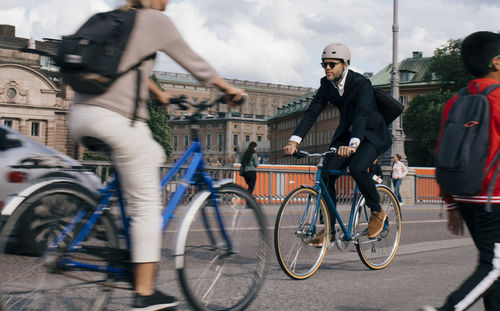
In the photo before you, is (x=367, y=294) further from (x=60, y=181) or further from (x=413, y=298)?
(x=60, y=181)

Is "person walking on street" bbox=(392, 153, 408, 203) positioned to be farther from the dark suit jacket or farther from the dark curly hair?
the dark curly hair

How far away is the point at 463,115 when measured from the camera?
2.93m

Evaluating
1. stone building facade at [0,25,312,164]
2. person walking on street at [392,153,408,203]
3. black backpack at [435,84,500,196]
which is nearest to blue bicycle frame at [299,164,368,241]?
black backpack at [435,84,500,196]

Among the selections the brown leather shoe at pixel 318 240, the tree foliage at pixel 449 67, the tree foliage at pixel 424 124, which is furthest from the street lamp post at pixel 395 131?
the tree foliage at pixel 449 67

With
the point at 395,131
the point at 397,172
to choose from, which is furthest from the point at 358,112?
the point at 395,131

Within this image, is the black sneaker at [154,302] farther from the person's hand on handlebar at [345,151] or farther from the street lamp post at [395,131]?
the street lamp post at [395,131]

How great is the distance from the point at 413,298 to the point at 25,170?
3.75 m

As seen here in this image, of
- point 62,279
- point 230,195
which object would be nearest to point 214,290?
point 230,195

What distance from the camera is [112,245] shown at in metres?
3.01

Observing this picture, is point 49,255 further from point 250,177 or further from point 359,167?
point 250,177

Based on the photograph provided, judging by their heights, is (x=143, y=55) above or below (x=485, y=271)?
above

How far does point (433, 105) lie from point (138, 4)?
57.2 meters

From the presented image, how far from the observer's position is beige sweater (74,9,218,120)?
2.84 meters

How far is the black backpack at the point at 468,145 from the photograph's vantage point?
288cm
